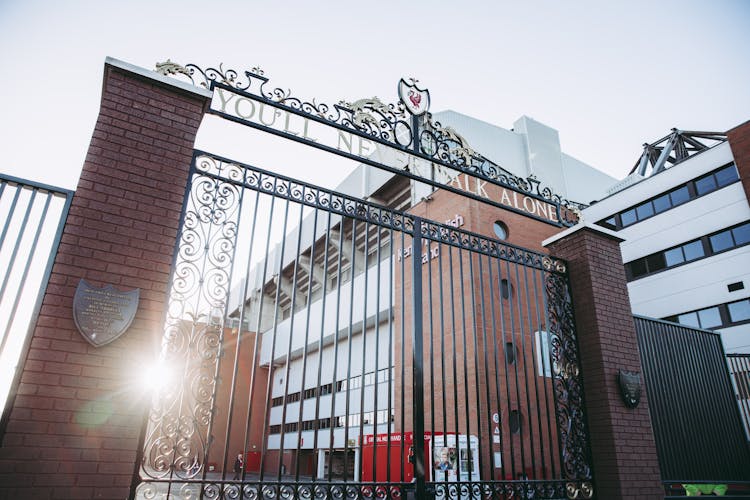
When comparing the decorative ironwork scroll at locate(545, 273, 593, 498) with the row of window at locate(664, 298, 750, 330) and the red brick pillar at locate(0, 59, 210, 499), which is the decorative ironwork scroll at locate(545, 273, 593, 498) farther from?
the row of window at locate(664, 298, 750, 330)

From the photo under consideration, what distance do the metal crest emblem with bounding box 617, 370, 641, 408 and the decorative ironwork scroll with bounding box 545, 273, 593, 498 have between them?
20.6 inches

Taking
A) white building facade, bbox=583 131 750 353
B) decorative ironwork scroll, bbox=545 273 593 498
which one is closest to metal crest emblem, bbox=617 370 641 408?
decorative ironwork scroll, bbox=545 273 593 498

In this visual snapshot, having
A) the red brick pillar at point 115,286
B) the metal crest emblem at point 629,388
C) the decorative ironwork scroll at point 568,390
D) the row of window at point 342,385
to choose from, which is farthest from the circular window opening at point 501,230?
the red brick pillar at point 115,286

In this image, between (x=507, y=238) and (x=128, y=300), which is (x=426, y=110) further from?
(x=507, y=238)

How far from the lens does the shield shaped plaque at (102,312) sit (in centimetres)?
358

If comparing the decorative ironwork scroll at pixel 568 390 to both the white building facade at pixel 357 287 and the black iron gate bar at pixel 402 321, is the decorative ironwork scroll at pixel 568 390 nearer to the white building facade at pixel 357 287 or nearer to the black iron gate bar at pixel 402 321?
the black iron gate bar at pixel 402 321

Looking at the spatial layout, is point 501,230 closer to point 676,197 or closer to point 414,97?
point 676,197

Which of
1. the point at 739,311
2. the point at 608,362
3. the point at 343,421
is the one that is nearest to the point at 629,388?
the point at 608,362

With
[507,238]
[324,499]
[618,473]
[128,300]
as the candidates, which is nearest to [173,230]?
[128,300]

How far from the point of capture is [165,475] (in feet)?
12.4

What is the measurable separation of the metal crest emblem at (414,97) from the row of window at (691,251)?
18.8 m

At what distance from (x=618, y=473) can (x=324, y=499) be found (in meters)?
3.86

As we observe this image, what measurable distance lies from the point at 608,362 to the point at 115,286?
613 centimetres

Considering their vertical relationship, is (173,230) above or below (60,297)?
above
